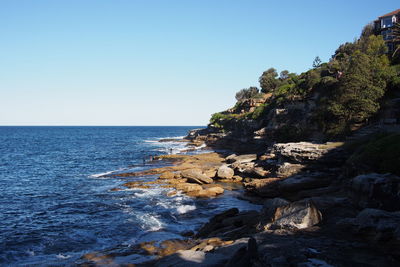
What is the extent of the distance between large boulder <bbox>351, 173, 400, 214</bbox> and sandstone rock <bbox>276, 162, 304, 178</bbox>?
11425 mm

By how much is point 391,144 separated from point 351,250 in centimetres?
1077

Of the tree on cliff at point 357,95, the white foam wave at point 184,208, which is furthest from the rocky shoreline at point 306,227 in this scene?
the tree on cliff at point 357,95

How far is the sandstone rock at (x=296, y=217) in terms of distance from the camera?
12.7 metres

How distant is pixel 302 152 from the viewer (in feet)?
87.2

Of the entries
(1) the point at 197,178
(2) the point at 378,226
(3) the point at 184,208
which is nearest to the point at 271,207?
(2) the point at 378,226

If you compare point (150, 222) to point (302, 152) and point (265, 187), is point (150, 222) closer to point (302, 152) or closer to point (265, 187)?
point (265, 187)

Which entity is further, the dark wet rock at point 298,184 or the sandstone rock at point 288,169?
the sandstone rock at point 288,169

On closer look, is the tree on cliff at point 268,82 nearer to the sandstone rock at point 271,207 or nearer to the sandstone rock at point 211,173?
the sandstone rock at point 211,173

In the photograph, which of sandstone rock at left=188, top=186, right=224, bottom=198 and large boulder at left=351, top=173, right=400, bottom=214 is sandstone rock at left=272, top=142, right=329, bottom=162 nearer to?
sandstone rock at left=188, top=186, right=224, bottom=198

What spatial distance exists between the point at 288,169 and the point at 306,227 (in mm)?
14524

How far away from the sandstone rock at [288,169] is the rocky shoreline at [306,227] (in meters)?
0.09

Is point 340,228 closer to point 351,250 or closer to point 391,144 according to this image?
point 351,250

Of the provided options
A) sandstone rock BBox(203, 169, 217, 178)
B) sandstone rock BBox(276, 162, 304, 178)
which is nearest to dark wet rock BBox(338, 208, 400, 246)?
sandstone rock BBox(276, 162, 304, 178)

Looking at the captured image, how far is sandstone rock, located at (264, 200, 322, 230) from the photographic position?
12737 millimetres
